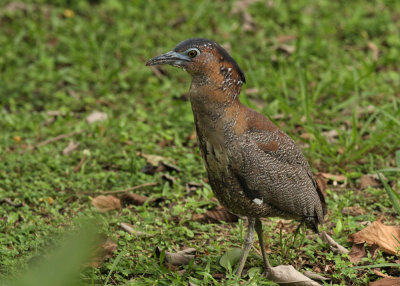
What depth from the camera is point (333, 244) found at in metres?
4.55

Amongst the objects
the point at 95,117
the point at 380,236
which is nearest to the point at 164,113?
the point at 95,117

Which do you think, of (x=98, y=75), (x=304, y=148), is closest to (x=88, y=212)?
(x=304, y=148)

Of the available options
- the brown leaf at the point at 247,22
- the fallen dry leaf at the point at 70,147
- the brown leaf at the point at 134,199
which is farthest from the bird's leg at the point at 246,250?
the brown leaf at the point at 247,22

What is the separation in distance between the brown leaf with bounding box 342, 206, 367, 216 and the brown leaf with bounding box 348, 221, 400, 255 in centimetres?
49

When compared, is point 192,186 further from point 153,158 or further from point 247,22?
point 247,22

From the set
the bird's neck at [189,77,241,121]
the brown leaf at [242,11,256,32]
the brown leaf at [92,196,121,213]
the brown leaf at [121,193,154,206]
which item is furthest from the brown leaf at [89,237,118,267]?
the brown leaf at [242,11,256,32]

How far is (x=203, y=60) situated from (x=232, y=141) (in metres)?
0.57

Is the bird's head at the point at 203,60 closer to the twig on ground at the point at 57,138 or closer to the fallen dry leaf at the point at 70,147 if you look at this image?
the fallen dry leaf at the point at 70,147

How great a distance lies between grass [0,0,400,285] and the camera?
4.59m

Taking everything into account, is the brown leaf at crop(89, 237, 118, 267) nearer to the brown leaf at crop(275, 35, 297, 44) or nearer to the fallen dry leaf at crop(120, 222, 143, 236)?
the fallen dry leaf at crop(120, 222, 143, 236)

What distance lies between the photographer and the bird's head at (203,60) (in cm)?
383

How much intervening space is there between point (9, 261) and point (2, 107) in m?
3.11

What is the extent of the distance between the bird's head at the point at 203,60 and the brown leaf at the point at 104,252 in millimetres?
1424

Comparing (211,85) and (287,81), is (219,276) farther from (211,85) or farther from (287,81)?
(287,81)
